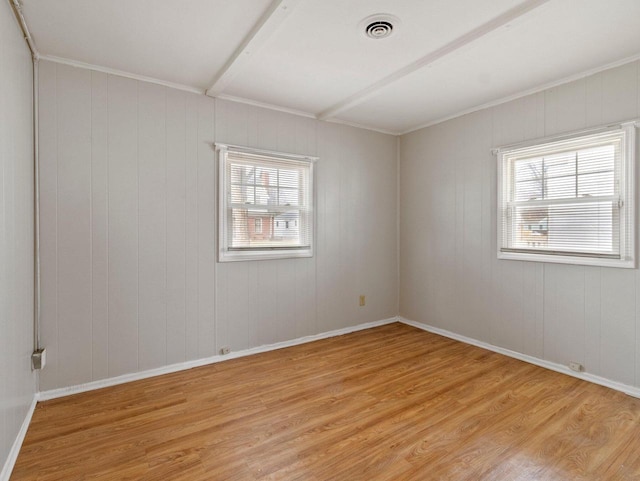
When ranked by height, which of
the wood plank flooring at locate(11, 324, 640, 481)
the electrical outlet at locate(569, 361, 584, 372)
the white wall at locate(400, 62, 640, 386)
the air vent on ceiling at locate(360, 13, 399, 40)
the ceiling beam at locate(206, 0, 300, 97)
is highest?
the air vent on ceiling at locate(360, 13, 399, 40)

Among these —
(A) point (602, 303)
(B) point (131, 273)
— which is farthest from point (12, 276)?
(A) point (602, 303)

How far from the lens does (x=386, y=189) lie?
4500 millimetres

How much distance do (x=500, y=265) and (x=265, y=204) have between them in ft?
8.04

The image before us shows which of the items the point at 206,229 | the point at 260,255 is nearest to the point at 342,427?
the point at 260,255

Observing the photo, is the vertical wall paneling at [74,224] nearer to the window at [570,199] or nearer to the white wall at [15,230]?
the white wall at [15,230]

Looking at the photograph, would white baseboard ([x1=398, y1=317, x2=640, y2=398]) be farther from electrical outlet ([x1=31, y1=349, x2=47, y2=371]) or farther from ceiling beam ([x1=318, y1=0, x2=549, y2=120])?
electrical outlet ([x1=31, y1=349, x2=47, y2=371])

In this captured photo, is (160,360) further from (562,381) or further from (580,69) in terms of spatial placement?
(580,69)

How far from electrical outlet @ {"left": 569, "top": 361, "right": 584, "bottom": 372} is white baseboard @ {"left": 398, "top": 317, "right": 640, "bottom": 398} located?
25 millimetres

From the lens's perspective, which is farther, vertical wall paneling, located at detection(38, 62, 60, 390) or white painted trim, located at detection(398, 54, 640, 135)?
white painted trim, located at detection(398, 54, 640, 135)

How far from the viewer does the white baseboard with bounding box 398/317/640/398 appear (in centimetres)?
266

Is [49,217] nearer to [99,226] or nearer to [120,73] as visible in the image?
[99,226]

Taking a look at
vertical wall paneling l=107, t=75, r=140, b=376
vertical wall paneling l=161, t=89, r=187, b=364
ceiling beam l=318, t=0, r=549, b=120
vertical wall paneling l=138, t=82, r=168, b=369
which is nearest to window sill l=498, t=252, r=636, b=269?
ceiling beam l=318, t=0, r=549, b=120

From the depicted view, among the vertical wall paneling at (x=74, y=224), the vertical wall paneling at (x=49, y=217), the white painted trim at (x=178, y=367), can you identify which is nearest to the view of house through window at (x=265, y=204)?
the white painted trim at (x=178, y=367)

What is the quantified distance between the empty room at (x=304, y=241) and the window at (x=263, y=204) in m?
0.02
